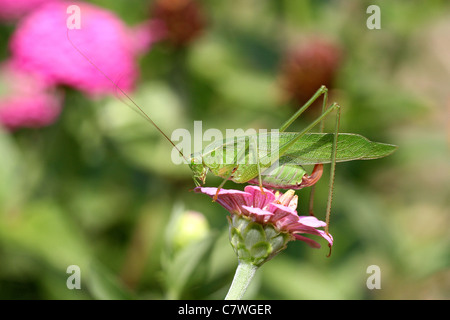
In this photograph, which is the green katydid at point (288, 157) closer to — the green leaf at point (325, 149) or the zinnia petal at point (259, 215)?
the green leaf at point (325, 149)

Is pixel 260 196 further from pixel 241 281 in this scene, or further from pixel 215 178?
pixel 215 178

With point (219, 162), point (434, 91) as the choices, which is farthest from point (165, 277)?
point (434, 91)

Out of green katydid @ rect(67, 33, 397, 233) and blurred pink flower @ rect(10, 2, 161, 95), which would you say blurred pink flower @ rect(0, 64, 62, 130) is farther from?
green katydid @ rect(67, 33, 397, 233)

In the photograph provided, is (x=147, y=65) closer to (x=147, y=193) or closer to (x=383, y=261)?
(x=147, y=193)

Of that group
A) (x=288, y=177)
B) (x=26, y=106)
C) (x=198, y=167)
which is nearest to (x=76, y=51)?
(x=26, y=106)

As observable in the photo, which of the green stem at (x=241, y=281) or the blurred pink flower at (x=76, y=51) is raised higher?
the blurred pink flower at (x=76, y=51)

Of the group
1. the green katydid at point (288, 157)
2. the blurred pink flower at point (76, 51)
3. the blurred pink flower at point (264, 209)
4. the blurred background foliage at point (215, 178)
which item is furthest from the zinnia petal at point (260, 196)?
the blurred pink flower at point (76, 51)
